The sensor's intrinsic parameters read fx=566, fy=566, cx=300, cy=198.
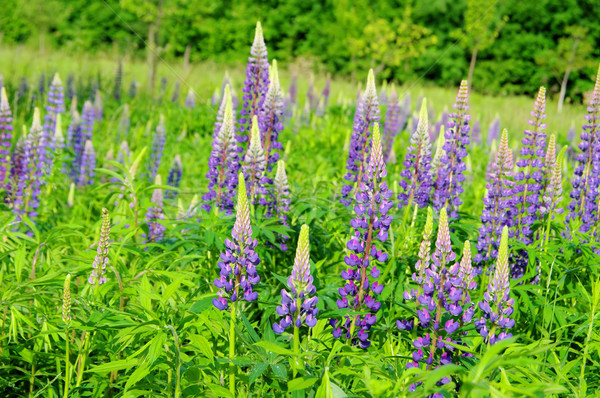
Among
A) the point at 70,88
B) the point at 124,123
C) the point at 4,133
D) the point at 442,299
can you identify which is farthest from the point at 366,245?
the point at 70,88

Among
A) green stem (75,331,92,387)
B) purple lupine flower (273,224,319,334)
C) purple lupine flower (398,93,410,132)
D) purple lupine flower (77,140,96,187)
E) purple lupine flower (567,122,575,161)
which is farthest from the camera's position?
purple lupine flower (398,93,410,132)

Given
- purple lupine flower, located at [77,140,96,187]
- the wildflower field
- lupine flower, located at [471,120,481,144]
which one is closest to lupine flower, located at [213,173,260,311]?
the wildflower field

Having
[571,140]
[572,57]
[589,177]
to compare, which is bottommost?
[571,140]

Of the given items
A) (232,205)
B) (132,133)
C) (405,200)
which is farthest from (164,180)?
(405,200)

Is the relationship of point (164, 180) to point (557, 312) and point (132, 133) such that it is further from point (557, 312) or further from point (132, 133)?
point (557, 312)

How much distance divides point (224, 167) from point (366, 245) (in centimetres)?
164

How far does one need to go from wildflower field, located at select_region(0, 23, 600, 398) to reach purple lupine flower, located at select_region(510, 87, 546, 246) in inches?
0.6

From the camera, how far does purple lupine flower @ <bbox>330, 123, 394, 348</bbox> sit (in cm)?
237

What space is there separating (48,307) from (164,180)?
3769mm

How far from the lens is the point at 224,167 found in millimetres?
3793

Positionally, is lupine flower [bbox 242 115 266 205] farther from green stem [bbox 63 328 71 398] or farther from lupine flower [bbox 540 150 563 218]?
lupine flower [bbox 540 150 563 218]

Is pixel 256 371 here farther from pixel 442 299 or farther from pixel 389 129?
pixel 389 129

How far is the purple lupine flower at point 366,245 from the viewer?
237 centimetres

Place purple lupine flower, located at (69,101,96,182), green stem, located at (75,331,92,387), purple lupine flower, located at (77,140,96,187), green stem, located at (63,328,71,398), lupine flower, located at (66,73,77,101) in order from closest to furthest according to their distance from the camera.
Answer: green stem, located at (63,328,71,398) < green stem, located at (75,331,92,387) < purple lupine flower, located at (77,140,96,187) < purple lupine flower, located at (69,101,96,182) < lupine flower, located at (66,73,77,101)
